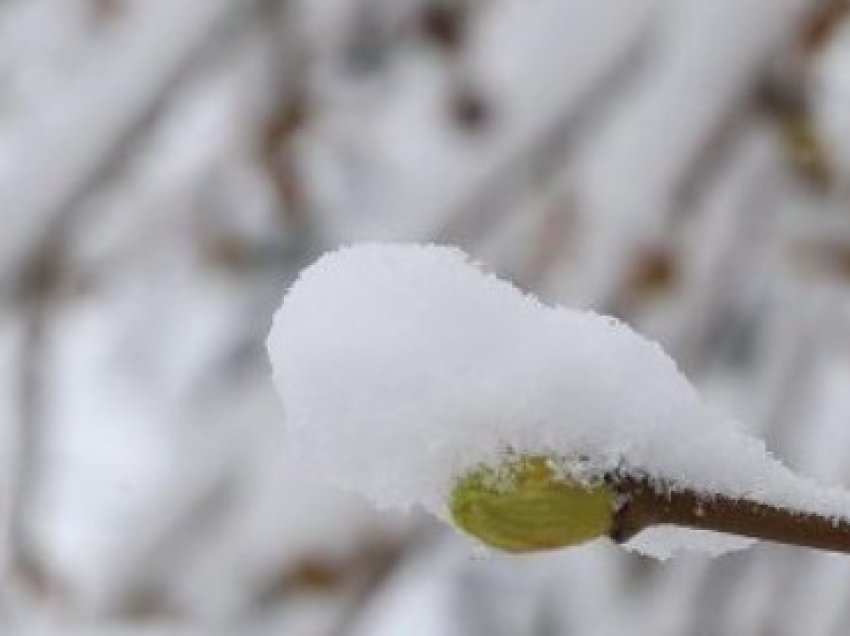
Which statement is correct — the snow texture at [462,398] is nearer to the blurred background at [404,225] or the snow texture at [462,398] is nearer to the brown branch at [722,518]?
the brown branch at [722,518]

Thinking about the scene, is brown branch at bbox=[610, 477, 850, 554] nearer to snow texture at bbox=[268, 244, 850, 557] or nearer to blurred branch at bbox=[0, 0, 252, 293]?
snow texture at bbox=[268, 244, 850, 557]

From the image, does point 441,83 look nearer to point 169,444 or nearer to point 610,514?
point 169,444

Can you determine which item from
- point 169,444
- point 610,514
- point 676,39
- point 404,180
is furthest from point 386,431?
point 169,444

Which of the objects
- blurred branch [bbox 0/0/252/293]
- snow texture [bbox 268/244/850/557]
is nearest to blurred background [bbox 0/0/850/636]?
blurred branch [bbox 0/0/252/293]

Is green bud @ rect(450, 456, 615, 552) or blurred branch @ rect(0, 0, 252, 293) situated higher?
blurred branch @ rect(0, 0, 252, 293)

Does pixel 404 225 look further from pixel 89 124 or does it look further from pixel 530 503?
pixel 530 503

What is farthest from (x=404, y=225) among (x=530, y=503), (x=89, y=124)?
(x=530, y=503)
